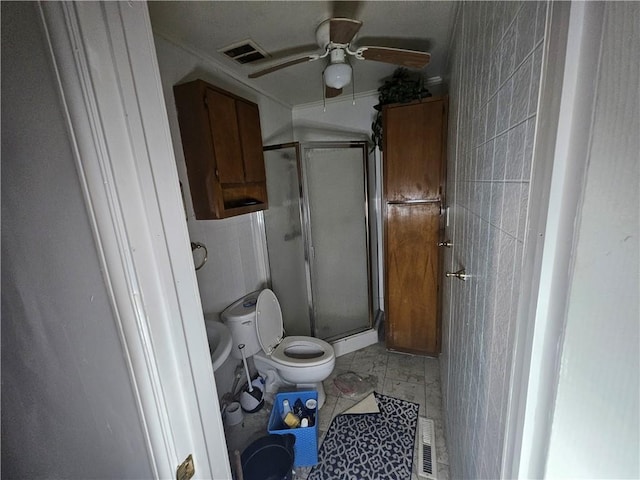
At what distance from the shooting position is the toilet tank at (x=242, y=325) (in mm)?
1656

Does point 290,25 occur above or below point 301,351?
above

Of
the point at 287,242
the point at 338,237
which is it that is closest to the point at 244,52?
the point at 287,242

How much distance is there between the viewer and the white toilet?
1692mm

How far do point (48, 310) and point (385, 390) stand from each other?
1991 mm

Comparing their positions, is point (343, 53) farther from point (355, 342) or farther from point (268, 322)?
point (355, 342)

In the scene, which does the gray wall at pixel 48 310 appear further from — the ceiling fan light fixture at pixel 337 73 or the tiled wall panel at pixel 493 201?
the ceiling fan light fixture at pixel 337 73

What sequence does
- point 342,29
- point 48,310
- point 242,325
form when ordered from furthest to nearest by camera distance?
point 242,325, point 342,29, point 48,310

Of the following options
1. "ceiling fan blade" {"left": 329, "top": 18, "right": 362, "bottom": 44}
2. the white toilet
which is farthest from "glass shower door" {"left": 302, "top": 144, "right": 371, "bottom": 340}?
"ceiling fan blade" {"left": 329, "top": 18, "right": 362, "bottom": 44}

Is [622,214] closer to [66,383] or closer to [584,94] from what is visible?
[584,94]

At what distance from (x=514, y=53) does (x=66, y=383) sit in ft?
3.42

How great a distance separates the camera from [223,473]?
0.67m

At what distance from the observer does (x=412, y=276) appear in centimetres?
203

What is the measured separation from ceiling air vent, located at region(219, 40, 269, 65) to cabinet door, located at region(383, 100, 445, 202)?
922 mm

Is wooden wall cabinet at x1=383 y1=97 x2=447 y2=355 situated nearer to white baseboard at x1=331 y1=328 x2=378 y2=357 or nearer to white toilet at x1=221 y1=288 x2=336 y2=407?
white baseboard at x1=331 y1=328 x2=378 y2=357
